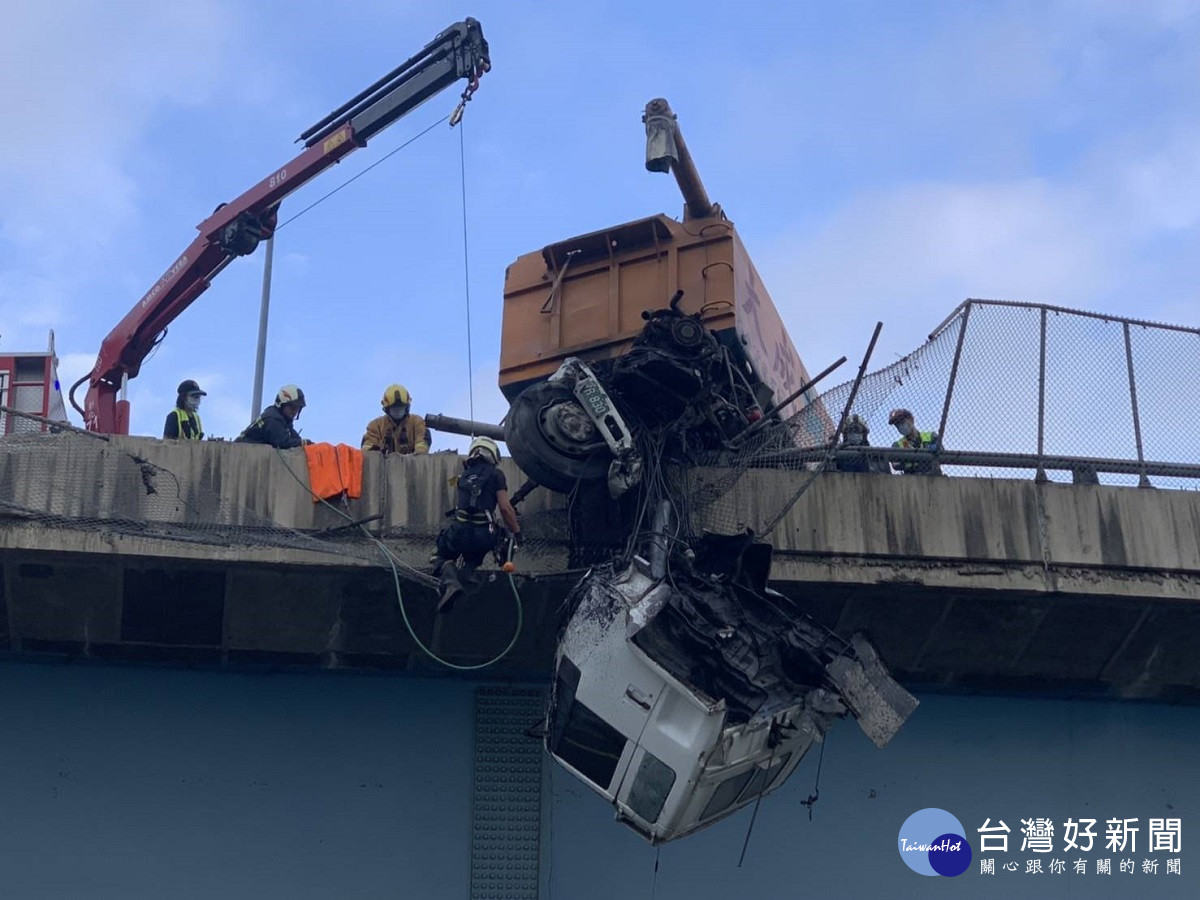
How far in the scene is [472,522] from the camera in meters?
11.5

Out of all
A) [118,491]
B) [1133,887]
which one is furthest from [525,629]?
[1133,887]

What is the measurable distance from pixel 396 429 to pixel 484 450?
3095 mm

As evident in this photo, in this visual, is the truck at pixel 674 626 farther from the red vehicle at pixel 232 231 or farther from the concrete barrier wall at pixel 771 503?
the red vehicle at pixel 232 231

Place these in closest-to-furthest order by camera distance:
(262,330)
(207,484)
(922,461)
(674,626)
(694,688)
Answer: (694,688) → (674,626) → (207,484) → (922,461) → (262,330)

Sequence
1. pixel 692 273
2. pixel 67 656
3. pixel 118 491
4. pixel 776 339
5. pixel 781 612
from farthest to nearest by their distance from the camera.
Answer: pixel 776 339 < pixel 692 273 < pixel 67 656 < pixel 118 491 < pixel 781 612

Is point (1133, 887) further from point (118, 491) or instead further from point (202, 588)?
point (118, 491)

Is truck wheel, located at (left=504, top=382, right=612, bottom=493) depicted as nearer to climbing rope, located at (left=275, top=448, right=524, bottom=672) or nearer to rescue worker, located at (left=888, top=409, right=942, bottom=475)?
climbing rope, located at (left=275, top=448, right=524, bottom=672)

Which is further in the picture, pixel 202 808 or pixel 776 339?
pixel 776 339

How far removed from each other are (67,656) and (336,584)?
257 centimetres

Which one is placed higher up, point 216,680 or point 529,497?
point 529,497

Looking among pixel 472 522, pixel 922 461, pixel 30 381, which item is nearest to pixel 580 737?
pixel 472 522

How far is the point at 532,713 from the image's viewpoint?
43.9 ft

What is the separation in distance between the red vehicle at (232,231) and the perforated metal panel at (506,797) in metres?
9.92

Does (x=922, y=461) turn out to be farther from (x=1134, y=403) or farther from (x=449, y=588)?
(x=449, y=588)
